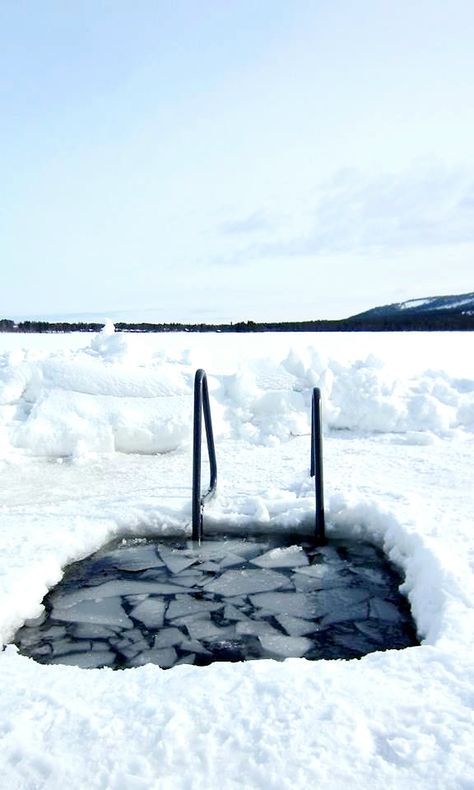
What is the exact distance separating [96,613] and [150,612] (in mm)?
306

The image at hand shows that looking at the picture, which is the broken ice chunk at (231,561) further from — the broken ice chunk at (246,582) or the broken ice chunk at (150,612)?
the broken ice chunk at (150,612)

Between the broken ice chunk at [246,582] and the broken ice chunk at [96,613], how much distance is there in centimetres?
58

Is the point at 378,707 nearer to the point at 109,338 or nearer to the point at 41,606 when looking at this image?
the point at 41,606

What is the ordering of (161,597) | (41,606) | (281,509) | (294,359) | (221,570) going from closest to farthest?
(41,606)
(161,597)
(221,570)
(281,509)
(294,359)

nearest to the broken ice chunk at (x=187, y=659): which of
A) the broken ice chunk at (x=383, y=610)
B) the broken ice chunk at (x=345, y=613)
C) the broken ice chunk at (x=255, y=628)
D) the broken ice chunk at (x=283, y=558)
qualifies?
the broken ice chunk at (x=255, y=628)

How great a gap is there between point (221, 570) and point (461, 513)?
5.85 feet

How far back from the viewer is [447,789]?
178 centimetres

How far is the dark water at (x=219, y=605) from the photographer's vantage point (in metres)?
3.06

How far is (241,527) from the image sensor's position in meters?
4.73

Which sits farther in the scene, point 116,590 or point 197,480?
point 197,480

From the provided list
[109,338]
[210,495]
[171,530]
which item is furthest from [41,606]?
[109,338]

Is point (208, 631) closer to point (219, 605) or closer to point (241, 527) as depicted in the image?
point (219, 605)

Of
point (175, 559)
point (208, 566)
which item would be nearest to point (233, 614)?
point (208, 566)

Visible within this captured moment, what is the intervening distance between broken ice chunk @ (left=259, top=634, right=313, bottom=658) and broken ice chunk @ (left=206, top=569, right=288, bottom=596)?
24.5 inches
